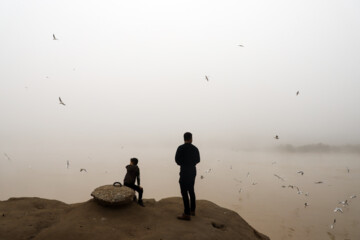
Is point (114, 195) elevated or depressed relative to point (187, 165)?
depressed

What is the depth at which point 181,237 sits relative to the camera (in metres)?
8.55

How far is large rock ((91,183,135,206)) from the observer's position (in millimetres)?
10078

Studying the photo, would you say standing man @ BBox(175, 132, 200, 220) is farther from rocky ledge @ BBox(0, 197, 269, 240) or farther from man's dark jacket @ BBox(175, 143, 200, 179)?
rocky ledge @ BBox(0, 197, 269, 240)

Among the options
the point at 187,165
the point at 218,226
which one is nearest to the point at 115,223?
the point at 187,165

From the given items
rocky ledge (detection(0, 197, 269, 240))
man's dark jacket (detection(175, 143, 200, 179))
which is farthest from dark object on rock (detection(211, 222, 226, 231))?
man's dark jacket (detection(175, 143, 200, 179))

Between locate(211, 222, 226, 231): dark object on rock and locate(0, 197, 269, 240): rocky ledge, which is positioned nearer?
locate(0, 197, 269, 240): rocky ledge

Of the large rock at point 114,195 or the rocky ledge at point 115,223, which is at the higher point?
the large rock at point 114,195

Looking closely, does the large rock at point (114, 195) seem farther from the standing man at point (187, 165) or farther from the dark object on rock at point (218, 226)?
the dark object on rock at point (218, 226)

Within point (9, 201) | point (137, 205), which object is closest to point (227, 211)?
point (137, 205)

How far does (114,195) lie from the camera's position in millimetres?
10211

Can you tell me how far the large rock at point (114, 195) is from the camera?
1008 centimetres

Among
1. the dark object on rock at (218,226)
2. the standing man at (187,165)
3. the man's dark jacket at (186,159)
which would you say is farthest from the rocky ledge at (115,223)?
the man's dark jacket at (186,159)

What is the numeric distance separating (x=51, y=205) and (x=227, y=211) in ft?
26.7

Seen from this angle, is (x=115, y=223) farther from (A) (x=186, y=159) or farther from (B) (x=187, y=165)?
(A) (x=186, y=159)
